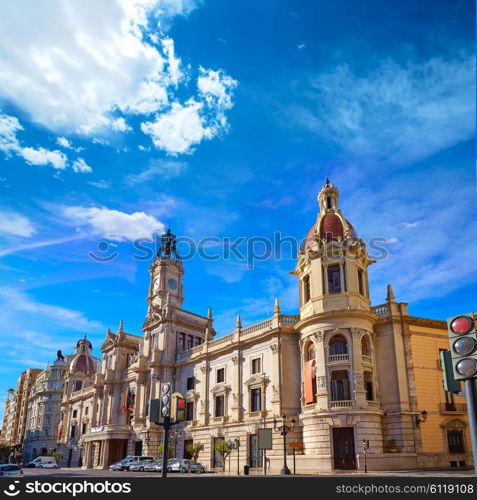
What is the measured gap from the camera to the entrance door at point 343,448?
121 ft

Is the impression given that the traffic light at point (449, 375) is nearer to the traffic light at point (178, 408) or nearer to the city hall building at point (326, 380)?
the traffic light at point (178, 408)

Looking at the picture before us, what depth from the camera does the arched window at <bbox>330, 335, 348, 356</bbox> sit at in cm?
4025

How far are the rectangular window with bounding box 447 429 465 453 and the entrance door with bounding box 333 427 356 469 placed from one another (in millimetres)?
7910

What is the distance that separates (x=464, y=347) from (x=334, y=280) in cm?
3724

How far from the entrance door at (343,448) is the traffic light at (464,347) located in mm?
33868

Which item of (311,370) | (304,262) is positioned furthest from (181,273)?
(311,370)

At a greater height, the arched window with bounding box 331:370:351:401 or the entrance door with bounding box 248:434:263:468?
the arched window with bounding box 331:370:351:401

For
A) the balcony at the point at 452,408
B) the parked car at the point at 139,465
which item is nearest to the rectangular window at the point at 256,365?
the parked car at the point at 139,465

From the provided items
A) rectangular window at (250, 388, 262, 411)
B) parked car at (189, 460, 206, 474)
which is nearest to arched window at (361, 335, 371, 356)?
rectangular window at (250, 388, 262, 411)

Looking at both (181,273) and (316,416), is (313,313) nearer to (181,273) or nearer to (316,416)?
(316,416)

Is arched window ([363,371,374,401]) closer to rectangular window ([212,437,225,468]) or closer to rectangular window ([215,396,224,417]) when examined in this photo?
rectangular window ([212,437,225,468])

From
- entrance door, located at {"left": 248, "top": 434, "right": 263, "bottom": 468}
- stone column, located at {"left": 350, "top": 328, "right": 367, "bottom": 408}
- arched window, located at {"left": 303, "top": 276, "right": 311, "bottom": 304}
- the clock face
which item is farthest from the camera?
the clock face

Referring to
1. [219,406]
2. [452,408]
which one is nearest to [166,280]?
[219,406]

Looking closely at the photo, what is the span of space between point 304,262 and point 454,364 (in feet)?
131
